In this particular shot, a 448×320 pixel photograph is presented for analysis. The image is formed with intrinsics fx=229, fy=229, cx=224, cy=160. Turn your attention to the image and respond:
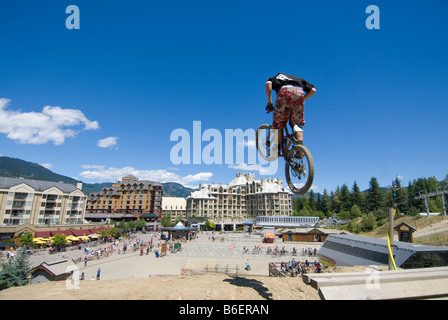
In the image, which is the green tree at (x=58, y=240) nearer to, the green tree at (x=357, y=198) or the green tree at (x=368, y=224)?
the green tree at (x=368, y=224)

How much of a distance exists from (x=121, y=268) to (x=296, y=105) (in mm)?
32828

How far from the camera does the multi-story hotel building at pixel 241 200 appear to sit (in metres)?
110

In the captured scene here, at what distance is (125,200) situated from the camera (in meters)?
113

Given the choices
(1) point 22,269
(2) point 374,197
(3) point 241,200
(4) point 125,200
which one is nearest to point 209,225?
(3) point 241,200

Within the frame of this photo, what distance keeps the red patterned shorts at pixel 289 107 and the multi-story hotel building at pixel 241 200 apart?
98986 mm

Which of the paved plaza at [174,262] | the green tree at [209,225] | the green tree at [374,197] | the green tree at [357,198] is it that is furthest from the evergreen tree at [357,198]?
the paved plaza at [174,262]

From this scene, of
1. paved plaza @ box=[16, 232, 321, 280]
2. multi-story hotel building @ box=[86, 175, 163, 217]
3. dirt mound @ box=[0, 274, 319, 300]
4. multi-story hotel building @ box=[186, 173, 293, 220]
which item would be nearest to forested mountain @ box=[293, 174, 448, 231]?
multi-story hotel building @ box=[186, 173, 293, 220]

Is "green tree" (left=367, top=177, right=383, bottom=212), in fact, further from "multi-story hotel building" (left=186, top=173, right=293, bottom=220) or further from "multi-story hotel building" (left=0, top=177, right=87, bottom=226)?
"multi-story hotel building" (left=0, top=177, right=87, bottom=226)

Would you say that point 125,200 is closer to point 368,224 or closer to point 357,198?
point 368,224

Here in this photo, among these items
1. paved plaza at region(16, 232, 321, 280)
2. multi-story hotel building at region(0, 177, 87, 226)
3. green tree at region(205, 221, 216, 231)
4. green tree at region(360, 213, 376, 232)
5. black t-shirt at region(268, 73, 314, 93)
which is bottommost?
paved plaza at region(16, 232, 321, 280)

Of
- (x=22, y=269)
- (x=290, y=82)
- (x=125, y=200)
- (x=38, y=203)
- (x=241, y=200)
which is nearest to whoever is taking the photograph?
(x=290, y=82)

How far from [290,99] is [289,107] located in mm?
308

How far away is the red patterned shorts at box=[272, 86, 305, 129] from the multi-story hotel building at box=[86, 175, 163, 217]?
113728mm

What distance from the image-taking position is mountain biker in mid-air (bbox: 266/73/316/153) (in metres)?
8.42
